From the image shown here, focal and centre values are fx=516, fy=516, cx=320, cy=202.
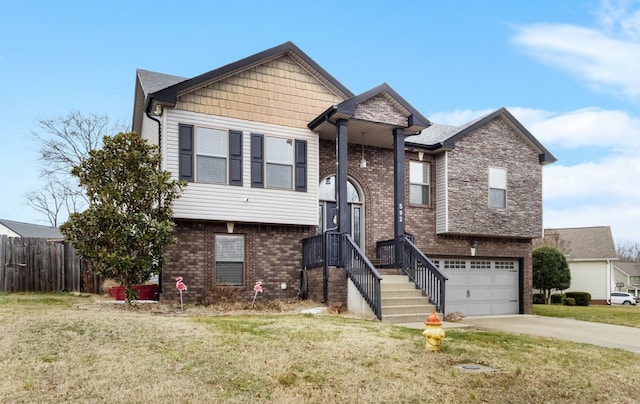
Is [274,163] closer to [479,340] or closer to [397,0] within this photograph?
[397,0]

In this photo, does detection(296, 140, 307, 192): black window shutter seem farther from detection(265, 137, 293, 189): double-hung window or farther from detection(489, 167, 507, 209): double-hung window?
detection(489, 167, 507, 209): double-hung window

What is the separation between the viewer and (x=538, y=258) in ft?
91.1

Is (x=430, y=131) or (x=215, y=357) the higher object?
(x=430, y=131)

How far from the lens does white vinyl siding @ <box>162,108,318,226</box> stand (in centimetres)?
1241

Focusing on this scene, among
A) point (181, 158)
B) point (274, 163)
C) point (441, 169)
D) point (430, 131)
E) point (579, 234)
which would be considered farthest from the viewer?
point (579, 234)

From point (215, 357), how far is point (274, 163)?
7714mm

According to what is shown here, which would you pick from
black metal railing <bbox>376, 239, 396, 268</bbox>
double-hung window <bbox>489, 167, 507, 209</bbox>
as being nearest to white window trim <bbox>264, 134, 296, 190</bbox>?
black metal railing <bbox>376, 239, 396, 268</bbox>

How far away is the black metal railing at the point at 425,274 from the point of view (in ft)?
39.2

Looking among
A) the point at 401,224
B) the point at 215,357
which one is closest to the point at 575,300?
the point at 401,224

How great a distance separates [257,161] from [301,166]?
3.99ft

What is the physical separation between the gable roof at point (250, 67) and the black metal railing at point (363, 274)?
462 cm

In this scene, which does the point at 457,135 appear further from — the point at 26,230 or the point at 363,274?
the point at 26,230

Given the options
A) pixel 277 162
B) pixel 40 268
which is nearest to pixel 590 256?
pixel 277 162

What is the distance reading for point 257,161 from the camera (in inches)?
528
